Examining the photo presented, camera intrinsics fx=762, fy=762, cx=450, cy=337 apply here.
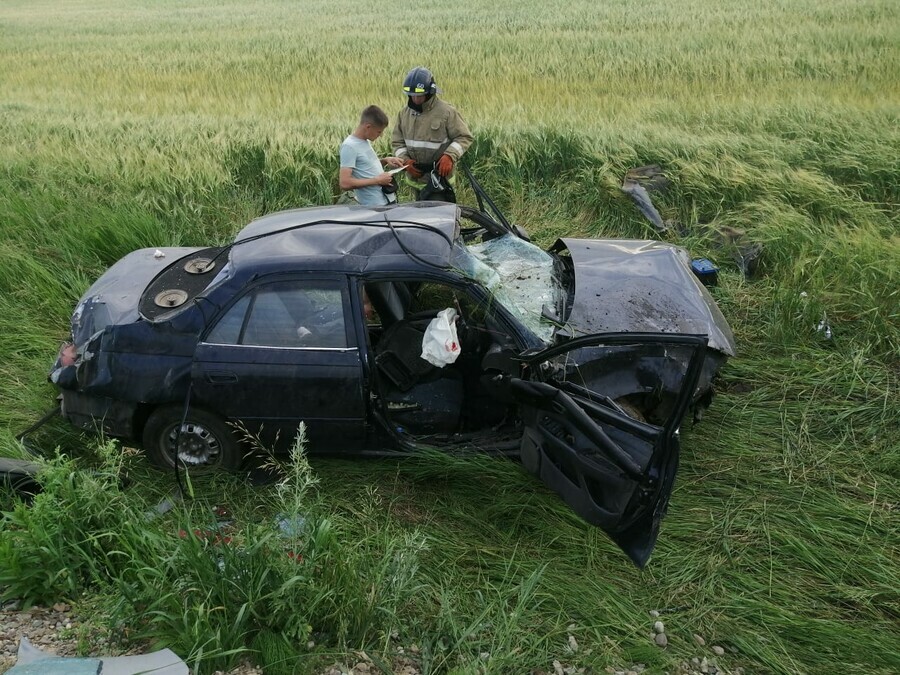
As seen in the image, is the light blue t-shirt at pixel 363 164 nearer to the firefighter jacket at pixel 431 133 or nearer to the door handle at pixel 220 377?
the firefighter jacket at pixel 431 133

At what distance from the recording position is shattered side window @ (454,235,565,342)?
437 cm

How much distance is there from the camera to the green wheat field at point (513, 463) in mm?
3639

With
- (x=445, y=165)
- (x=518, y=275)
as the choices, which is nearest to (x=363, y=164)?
(x=445, y=165)

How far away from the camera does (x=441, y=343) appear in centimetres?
424

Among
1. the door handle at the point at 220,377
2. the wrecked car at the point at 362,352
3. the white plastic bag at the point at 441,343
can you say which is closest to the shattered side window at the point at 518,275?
the wrecked car at the point at 362,352

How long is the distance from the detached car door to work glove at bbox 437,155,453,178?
2.81 metres

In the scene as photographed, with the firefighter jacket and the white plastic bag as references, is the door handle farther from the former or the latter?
the firefighter jacket

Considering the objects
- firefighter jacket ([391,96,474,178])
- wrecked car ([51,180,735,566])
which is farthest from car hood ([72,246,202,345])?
firefighter jacket ([391,96,474,178])

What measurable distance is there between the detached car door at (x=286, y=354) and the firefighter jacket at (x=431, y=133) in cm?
302

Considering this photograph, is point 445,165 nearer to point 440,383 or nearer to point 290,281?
point 440,383

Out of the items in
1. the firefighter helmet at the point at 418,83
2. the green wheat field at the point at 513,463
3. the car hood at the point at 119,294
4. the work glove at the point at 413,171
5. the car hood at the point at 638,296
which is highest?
the firefighter helmet at the point at 418,83

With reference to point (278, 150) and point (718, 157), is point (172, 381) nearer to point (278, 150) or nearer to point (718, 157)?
point (278, 150)

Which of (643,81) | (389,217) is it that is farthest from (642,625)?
(643,81)

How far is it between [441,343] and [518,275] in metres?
0.95
